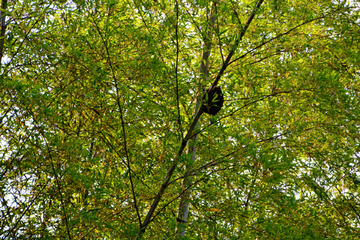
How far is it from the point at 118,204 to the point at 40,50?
61.1 inches

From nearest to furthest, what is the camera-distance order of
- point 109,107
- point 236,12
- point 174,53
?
point 236,12
point 109,107
point 174,53

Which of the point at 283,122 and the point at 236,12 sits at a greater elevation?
the point at 236,12

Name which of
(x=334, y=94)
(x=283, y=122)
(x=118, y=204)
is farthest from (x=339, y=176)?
(x=118, y=204)

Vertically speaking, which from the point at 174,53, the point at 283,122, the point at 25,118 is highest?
the point at 174,53

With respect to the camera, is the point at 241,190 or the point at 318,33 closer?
the point at 318,33

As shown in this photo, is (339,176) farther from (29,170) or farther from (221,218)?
(29,170)

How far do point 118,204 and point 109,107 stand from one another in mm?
851

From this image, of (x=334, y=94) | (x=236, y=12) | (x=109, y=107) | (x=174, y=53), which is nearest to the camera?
(x=334, y=94)

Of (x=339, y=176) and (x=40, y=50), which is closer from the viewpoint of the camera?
(x=40, y=50)

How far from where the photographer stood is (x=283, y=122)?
3.22m

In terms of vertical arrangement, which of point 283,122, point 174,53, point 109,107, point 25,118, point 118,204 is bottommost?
point 118,204

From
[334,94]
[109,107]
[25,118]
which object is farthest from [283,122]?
[25,118]

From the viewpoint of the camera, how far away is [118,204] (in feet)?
9.32

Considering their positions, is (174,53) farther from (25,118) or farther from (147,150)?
(25,118)
